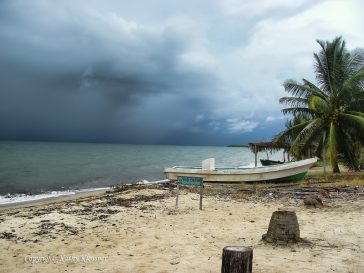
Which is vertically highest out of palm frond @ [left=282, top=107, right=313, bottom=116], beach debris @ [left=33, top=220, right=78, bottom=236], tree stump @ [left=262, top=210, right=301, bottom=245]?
palm frond @ [left=282, top=107, right=313, bottom=116]

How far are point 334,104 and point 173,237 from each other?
16.4 meters

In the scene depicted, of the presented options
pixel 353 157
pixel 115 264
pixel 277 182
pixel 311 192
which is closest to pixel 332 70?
pixel 353 157

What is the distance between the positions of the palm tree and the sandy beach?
7836 millimetres

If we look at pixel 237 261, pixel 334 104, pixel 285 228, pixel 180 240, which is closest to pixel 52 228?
pixel 180 240

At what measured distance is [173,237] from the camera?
7.63m

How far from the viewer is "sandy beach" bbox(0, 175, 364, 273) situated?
18.9 feet

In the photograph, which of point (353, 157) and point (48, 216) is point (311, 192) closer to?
point (353, 157)

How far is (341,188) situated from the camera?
14.8m

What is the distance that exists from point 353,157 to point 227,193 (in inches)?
406

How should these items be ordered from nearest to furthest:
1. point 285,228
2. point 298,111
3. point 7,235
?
point 285,228
point 7,235
point 298,111

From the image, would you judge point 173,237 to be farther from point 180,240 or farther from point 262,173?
point 262,173

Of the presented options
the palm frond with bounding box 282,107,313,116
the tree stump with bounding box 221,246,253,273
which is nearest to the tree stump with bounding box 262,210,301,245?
the tree stump with bounding box 221,246,253,273

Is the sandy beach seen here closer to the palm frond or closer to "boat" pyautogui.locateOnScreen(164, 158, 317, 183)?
"boat" pyautogui.locateOnScreen(164, 158, 317, 183)

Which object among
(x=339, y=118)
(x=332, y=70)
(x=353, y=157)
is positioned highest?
(x=332, y=70)
